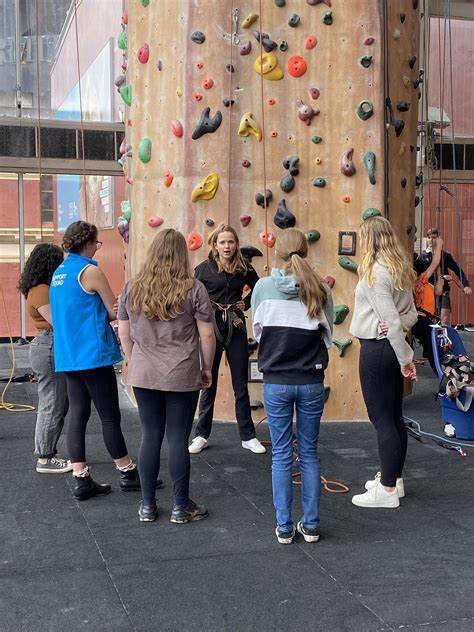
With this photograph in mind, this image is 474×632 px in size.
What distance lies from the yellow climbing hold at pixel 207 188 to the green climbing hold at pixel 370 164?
1.32 m

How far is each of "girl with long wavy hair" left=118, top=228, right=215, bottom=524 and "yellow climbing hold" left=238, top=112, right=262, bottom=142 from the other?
9.82 ft

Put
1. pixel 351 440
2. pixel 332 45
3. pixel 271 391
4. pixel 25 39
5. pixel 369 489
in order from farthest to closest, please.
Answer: pixel 25 39
pixel 332 45
pixel 351 440
pixel 369 489
pixel 271 391

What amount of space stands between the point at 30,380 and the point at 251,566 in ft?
21.1

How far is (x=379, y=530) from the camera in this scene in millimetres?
4730

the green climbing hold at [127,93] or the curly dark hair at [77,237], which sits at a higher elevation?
the green climbing hold at [127,93]

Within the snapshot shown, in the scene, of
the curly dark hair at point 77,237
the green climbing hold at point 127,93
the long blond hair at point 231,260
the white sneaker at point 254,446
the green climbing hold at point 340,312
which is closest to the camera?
the curly dark hair at point 77,237

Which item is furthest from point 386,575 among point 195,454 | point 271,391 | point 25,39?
point 25,39

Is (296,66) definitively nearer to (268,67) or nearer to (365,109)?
(268,67)

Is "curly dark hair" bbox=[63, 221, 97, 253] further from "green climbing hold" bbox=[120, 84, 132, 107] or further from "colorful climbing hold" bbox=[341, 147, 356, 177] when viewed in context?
"green climbing hold" bbox=[120, 84, 132, 107]

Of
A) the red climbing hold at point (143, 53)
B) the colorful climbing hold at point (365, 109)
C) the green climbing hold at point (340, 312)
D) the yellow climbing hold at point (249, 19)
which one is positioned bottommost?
the green climbing hold at point (340, 312)

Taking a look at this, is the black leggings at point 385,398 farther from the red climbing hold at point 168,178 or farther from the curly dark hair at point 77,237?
the red climbing hold at point 168,178

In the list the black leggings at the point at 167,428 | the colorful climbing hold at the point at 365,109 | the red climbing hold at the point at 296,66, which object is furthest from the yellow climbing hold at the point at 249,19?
the black leggings at the point at 167,428

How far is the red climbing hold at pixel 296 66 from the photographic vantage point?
24.2 feet

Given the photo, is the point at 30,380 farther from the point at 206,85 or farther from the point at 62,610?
the point at 62,610
